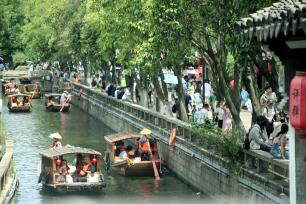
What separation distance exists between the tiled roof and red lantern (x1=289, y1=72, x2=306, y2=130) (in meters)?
0.69

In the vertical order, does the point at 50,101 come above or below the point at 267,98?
below

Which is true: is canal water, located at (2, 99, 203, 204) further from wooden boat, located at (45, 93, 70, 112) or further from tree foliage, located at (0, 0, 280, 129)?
tree foliage, located at (0, 0, 280, 129)

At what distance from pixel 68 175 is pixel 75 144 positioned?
14.0 meters

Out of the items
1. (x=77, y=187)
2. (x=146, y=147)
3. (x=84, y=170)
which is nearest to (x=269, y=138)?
(x=77, y=187)

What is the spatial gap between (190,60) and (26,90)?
43.5 metres

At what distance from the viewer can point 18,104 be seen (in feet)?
189

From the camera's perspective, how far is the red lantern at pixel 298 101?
1053 centimetres

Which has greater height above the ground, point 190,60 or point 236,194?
point 190,60

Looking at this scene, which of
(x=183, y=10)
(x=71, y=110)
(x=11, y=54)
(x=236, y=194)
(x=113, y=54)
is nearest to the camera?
(x=183, y=10)

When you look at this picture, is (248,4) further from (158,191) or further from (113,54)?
(113,54)

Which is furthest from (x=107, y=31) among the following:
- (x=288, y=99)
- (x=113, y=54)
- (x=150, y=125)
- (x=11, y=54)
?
(x=11, y=54)

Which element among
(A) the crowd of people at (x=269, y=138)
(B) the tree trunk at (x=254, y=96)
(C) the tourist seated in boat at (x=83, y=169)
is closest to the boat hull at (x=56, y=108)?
(C) the tourist seated in boat at (x=83, y=169)

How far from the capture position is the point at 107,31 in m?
33.9

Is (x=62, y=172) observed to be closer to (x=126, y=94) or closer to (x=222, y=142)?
(x=222, y=142)
